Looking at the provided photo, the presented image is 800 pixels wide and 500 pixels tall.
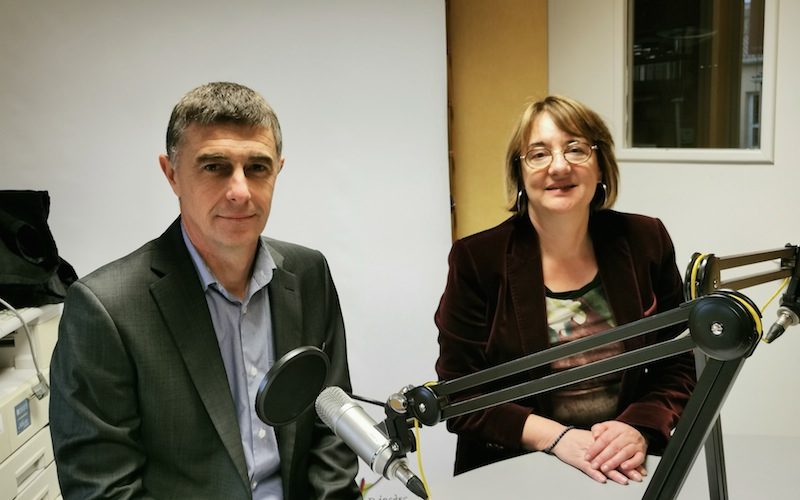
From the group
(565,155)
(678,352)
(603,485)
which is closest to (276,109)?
(565,155)

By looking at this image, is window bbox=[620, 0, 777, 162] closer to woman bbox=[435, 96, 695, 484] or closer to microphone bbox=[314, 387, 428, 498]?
woman bbox=[435, 96, 695, 484]

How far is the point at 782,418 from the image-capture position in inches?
96.7

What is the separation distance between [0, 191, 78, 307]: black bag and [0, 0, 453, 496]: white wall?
42 centimetres

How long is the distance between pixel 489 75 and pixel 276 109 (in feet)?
2.59

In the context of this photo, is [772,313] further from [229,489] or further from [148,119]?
[148,119]

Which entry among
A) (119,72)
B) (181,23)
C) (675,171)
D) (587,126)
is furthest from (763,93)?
(119,72)

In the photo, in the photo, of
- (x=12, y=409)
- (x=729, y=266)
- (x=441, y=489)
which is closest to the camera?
(x=729, y=266)

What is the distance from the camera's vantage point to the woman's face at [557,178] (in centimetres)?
178

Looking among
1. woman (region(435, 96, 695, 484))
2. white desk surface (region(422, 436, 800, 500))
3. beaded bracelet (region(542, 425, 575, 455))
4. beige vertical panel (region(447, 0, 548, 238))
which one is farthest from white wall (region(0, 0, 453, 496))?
white desk surface (region(422, 436, 800, 500))

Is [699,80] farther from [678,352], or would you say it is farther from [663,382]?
[678,352]

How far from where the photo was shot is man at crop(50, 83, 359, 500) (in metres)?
1.30

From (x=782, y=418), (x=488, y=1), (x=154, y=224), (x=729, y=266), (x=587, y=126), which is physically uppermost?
(x=488, y=1)

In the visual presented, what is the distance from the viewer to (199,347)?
1394 mm

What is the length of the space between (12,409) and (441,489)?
1232 mm
